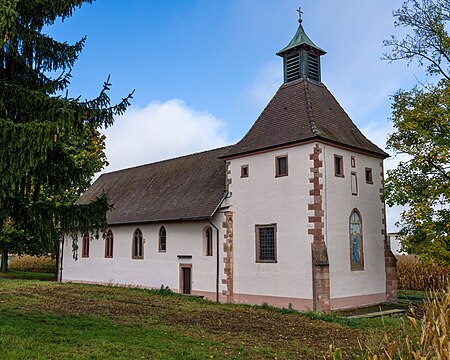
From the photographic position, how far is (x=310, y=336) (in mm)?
12000

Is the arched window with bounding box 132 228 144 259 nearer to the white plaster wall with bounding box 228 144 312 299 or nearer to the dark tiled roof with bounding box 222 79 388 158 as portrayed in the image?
the white plaster wall with bounding box 228 144 312 299

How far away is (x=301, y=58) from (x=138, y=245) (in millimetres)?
12717

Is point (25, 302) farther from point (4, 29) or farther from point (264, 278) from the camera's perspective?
point (4, 29)

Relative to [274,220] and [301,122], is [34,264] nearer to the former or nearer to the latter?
[274,220]

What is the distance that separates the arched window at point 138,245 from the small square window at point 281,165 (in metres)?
9.40

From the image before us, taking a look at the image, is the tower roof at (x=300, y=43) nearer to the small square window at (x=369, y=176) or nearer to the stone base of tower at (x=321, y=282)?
the small square window at (x=369, y=176)

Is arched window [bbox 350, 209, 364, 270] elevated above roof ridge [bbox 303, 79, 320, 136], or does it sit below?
below

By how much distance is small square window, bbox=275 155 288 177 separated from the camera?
758 inches

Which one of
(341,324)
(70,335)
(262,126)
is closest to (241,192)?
(262,126)

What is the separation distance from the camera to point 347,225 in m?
19.1

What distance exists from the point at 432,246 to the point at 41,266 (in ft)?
117

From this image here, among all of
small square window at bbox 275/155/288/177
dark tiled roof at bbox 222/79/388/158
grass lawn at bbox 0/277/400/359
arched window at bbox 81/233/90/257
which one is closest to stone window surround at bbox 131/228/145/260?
arched window at bbox 81/233/90/257

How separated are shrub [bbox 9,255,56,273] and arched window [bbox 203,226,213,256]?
2388 cm

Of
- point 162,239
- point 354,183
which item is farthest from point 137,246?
point 354,183
